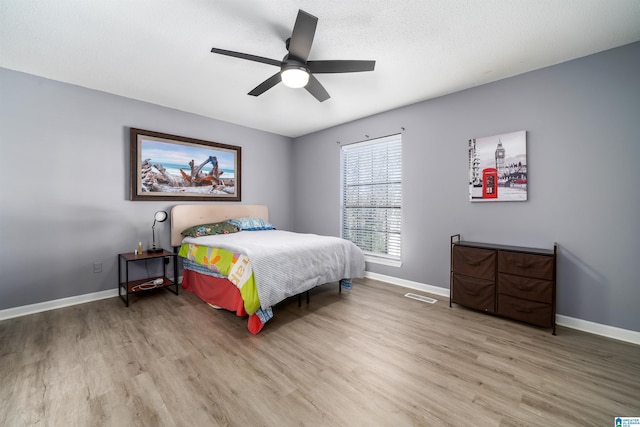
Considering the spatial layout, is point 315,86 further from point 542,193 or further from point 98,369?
point 98,369

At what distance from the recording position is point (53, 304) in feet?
9.78

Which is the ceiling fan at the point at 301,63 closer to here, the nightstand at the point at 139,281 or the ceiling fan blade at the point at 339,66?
the ceiling fan blade at the point at 339,66

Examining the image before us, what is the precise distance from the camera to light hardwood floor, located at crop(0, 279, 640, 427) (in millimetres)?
1495

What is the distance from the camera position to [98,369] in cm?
189

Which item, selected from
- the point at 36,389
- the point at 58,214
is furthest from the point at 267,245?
the point at 58,214

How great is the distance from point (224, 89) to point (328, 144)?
214 cm

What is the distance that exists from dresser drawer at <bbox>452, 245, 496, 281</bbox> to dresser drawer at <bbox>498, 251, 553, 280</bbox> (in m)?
0.09

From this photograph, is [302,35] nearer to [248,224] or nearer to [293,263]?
[293,263]

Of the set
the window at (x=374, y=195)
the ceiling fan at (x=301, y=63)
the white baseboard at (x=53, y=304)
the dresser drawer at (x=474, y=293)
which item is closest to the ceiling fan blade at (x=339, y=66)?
the ceiling fan at (x=301, y=63)

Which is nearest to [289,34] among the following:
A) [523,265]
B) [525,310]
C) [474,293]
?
[523,265]

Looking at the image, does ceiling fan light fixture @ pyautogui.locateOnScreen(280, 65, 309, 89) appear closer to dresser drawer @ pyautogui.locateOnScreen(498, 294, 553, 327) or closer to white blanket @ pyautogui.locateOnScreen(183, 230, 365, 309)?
white blanket @ pyautogui.locateOnScreen(183, 230, 365, 309)

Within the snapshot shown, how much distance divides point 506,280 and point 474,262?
0.33 m

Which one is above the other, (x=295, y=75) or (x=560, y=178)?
(x=295, y=75)

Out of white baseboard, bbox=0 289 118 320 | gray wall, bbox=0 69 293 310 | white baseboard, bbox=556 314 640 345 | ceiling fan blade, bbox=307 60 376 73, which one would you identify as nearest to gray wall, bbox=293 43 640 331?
white baseboard, bbox=556 314 640 345
